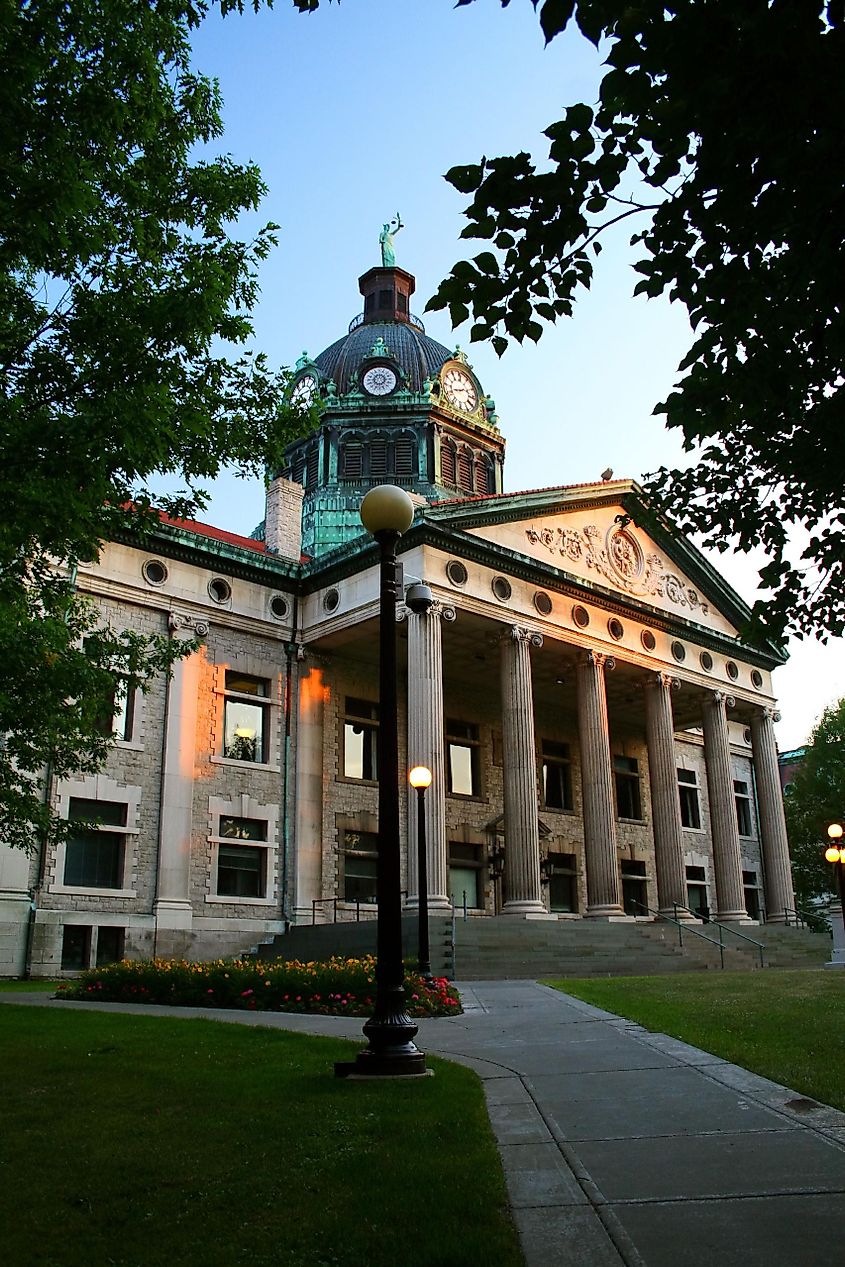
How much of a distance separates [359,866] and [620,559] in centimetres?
1450

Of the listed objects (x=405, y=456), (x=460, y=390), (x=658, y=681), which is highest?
(x=460, y=390)

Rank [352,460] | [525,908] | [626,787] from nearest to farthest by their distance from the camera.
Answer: [525,908], [352,460], [626,787]

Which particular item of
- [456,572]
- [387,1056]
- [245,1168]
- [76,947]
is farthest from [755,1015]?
[456,572]

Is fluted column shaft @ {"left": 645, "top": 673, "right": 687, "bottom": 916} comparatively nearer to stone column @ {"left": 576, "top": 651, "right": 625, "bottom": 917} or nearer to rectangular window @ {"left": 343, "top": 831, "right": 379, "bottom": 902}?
stone column @ {"left": 576, "top": 651, "right": 625, "bottom": 917}

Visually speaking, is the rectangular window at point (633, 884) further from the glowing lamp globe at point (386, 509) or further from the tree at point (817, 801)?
the glowing lamp globe at point (386, 509)

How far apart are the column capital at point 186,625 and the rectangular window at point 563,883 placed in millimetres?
16848

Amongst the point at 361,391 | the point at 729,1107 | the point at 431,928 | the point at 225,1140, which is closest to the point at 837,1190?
the point at 729,1107

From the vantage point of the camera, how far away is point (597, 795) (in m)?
34.2

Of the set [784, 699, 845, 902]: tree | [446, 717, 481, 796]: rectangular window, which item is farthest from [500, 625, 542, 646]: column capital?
[784, 699, 845, 902]: tree

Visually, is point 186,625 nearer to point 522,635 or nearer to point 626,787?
point 522,635

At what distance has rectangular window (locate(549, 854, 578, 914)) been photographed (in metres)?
40.3

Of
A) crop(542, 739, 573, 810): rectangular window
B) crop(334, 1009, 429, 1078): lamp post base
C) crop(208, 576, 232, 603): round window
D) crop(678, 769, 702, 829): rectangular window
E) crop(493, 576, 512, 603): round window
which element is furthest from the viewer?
crop(678, 769, 702, 829): rectangular window

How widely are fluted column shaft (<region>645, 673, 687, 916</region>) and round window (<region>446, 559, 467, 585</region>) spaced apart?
1036 centimetres

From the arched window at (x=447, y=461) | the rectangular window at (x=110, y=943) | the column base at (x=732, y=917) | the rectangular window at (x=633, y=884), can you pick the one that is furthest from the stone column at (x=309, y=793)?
the rectangular window at (x=633, y=884)
